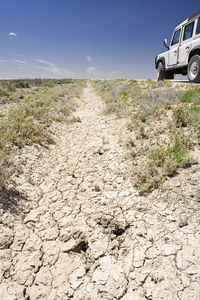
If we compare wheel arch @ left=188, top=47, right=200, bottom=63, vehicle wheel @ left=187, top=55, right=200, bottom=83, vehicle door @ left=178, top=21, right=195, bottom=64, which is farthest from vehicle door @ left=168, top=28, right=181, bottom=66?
vehicle wheel @ left=187, top=55, right=200, bottom=83

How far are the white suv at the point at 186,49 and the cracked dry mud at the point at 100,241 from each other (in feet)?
25.6

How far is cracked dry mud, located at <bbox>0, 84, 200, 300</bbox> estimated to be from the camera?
2.21 metres

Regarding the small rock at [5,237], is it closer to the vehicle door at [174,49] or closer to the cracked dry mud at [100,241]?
the cracked dry mud at [100,241]

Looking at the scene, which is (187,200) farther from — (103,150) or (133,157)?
(103,150)

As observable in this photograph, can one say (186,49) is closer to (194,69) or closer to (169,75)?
(194,69)

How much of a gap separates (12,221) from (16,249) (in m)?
0.56

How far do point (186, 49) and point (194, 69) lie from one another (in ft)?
3.92

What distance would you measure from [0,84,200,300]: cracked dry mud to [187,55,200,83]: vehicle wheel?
7314 mm

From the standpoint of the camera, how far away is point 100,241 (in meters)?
2.86

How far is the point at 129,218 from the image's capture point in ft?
A: 10.3

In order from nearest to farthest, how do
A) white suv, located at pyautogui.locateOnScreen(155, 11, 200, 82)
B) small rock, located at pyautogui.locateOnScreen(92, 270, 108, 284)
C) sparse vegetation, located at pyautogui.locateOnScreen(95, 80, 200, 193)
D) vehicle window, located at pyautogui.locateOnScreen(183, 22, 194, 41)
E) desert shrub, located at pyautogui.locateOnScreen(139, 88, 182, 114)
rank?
small rock, located at pyautogui.locateOnScreen(92, 270, 108, 284) → sparse vegetation, located at pyautogui.locateOnScreen(95, 80, 200, 193) → desert shrub, located at pyautogui.locateOnScreen(139, 88, 182, 114) → white suv, located at pyautogui.locateOnScreen(155, 11, 200, 82) → vehicle window, located at pyautogui.locateOnScreen(183, 22, 194, 41)

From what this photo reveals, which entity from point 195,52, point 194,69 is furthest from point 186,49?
point 194,69

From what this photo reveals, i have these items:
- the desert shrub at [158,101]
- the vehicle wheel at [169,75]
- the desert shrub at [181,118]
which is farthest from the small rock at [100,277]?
the vehicle wheel at [169,75]

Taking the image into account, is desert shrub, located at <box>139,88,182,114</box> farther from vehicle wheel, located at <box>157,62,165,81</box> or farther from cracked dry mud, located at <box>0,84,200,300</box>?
vehicle wheel, located at <box>157,62,165,81</box>
